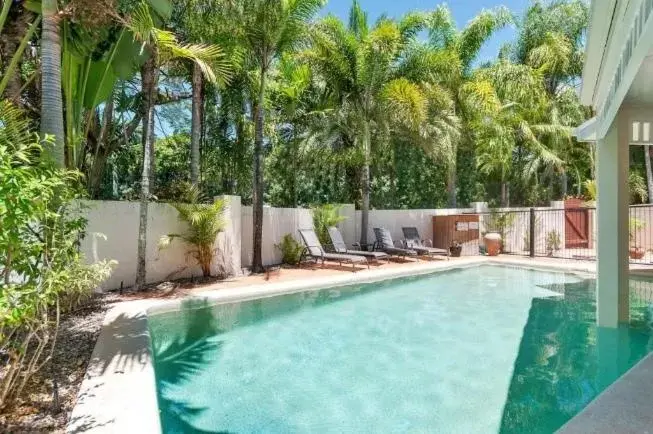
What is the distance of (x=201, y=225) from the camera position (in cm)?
1077

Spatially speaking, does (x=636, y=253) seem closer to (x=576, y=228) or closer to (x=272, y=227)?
(x=576, y=228)

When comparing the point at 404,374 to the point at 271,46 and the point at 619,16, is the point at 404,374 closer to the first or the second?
the point at 619,16

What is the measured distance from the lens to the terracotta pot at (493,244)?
16672mm

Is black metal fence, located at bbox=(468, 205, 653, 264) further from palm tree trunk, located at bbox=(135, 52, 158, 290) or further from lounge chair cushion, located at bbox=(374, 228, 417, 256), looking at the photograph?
palm tree trunk, located at bbox=(135, 52, 158, 290)

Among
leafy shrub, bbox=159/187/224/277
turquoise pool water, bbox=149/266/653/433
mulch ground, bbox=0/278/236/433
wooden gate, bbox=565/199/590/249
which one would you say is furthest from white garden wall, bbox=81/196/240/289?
wooden gate, bbox=565/199/590/249

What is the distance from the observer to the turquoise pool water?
4391 mm

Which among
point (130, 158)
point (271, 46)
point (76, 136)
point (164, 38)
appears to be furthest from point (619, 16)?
point (130, 158)

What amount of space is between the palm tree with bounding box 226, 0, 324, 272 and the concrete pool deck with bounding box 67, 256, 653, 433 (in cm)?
250

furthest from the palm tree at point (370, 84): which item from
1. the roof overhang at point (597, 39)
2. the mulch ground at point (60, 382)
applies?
the mulch ground at point (60, 382)

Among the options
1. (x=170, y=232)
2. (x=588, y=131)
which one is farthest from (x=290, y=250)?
(x=588, y=131)

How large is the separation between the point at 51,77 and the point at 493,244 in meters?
15.1

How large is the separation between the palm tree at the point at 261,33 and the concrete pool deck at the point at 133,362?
8.20ft

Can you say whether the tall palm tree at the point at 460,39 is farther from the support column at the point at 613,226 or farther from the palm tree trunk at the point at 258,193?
the support column at the point at 613,226

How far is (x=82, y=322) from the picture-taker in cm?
696
